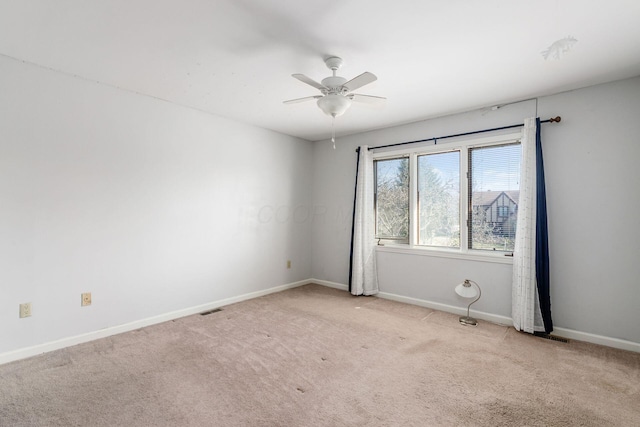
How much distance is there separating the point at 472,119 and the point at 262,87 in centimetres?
250

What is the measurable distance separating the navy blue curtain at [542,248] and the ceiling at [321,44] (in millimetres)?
875

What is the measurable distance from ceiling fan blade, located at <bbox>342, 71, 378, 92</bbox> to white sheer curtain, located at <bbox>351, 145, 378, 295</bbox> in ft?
7.19

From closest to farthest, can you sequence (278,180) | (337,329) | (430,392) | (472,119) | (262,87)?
(430,392) < (262,87) < (337,329) < (472,119) < (278,180)

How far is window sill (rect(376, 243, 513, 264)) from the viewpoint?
3.47m

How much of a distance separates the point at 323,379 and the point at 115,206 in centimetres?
257

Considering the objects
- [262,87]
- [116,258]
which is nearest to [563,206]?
[262,87]

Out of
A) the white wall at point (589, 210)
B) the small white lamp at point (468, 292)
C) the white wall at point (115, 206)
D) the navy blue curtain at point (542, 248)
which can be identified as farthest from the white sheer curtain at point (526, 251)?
the white wall at point (115, 206)

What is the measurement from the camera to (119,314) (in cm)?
308

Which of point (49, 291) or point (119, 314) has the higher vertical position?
point (49, 291)

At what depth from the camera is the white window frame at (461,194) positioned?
139 inches

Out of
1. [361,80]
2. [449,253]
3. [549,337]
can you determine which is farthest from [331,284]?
[361,80]

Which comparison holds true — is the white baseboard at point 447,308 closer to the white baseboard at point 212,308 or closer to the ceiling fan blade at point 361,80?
the white baseboard at point 212,308

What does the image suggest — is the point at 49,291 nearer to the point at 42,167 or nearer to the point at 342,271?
the point at 42,167

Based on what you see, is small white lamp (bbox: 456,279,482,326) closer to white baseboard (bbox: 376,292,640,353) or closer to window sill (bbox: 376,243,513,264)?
white baseboard (bbox: 376,292,640,353)
